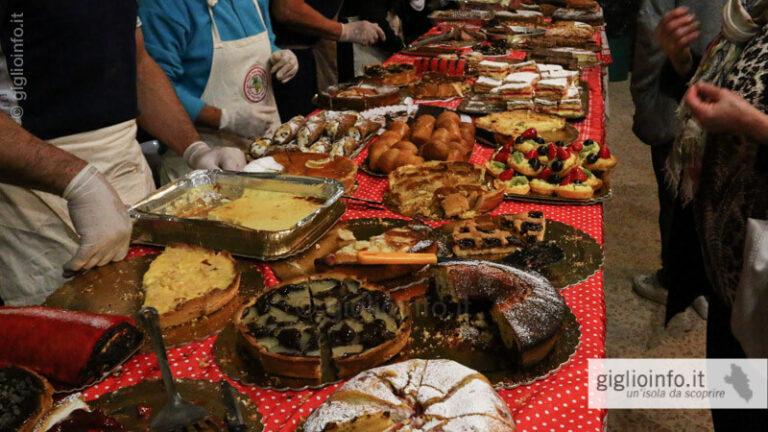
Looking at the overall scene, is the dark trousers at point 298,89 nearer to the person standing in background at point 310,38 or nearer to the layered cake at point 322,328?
the person standing in background at point 310,38

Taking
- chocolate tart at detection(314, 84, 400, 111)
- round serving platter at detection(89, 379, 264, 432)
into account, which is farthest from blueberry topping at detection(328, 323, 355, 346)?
chocolate tart at detection(314, 84, 400, 111)

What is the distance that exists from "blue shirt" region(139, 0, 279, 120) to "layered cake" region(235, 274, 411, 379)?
1997mm

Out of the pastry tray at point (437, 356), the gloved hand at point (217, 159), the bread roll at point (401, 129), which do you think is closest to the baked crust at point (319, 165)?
the gloved hand at point (217, 159)

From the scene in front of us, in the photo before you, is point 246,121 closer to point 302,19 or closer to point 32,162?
point 32,162

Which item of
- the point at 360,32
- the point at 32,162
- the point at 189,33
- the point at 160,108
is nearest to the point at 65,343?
the point at 32,162

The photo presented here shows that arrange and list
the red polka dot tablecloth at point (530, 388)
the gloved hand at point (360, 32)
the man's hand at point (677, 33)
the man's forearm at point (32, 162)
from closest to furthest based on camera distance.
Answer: the red polka dot tablecloth at point (530, 388)
the man's forearm at point (32, 162)
the man's hand at point (677, 33)
the gloved hand at point (360, 32)

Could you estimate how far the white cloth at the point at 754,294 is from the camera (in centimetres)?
169

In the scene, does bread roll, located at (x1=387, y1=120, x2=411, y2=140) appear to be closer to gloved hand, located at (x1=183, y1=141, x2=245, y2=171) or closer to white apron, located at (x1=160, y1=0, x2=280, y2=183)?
gloved hand, located at (x1=183, y1=141, x2=245, y2=171)

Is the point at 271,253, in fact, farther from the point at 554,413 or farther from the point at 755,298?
the point at 755,298

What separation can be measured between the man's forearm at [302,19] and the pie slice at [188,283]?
356cm

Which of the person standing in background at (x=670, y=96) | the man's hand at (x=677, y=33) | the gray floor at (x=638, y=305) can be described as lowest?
the gray floor at (x=638, y=305)

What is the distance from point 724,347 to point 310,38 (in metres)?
4.58

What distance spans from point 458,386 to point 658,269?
3.74m

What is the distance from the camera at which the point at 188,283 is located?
5.90 ft
